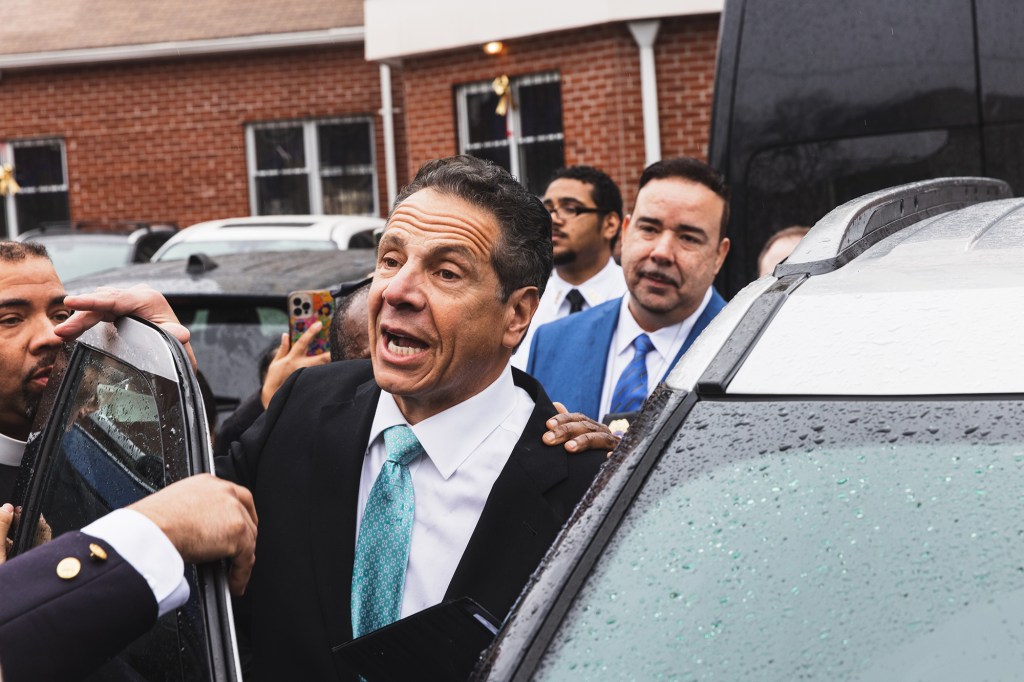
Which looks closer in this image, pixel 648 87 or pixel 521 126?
pixel 648 87

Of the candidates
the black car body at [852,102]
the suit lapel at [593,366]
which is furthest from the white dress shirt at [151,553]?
the black car body at [852,102]

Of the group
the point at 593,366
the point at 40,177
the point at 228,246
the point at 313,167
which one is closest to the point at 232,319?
the point at 593,366

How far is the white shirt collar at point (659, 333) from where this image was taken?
14.7 feet

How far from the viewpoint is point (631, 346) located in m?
4.51

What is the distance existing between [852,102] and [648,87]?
26.7 ft

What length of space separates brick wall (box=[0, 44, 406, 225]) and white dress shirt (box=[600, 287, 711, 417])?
44.2 ft

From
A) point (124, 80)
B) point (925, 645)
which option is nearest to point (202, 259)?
point (925, 645)

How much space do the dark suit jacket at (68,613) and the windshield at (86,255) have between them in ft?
36.4

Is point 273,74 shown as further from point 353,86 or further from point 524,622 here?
point 524,622

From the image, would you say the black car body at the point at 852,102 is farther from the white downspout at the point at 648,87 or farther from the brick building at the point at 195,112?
the brick building at the point at 195,112

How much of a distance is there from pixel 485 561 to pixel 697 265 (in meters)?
2.47

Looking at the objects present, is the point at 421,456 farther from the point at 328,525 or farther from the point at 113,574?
the point at 113,574

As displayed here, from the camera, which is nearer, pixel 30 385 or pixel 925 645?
pixel 925 645

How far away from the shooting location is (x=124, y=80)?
18.3 m
